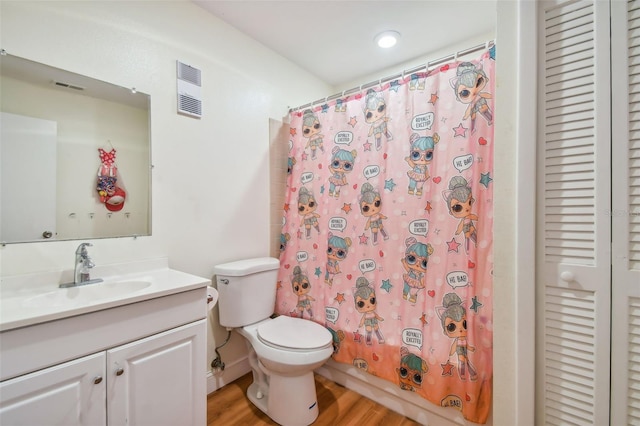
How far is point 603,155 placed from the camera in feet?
2.65

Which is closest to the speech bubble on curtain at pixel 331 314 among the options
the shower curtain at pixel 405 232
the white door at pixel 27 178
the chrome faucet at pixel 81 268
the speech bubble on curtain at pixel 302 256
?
the shower curtain at pixel 405 232

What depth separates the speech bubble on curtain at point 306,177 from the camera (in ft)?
6.25

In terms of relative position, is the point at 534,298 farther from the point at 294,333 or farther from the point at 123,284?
the point at 123,284

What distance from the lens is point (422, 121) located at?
142cm

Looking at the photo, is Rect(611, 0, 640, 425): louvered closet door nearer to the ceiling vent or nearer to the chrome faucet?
the ceiling vent

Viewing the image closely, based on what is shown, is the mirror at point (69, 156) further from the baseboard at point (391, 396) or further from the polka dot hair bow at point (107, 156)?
the baseboard at point (391, 396)

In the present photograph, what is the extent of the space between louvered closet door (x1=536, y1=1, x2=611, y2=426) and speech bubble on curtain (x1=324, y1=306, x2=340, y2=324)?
1022mm

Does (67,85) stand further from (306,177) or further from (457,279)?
(457,279)

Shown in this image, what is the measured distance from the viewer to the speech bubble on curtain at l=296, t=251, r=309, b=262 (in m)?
1.88

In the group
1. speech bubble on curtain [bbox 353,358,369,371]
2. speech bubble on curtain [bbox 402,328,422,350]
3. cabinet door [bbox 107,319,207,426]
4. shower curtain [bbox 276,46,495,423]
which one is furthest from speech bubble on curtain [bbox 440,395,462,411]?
cabinet door [bbox 107,319,207,426]

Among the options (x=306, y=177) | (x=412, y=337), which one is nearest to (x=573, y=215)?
(x=412, y=337)

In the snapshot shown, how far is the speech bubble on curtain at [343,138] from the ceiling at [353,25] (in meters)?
0.73

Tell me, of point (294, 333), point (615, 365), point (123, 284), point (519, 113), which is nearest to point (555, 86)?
point (519, 113)

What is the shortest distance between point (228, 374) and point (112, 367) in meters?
1.00
